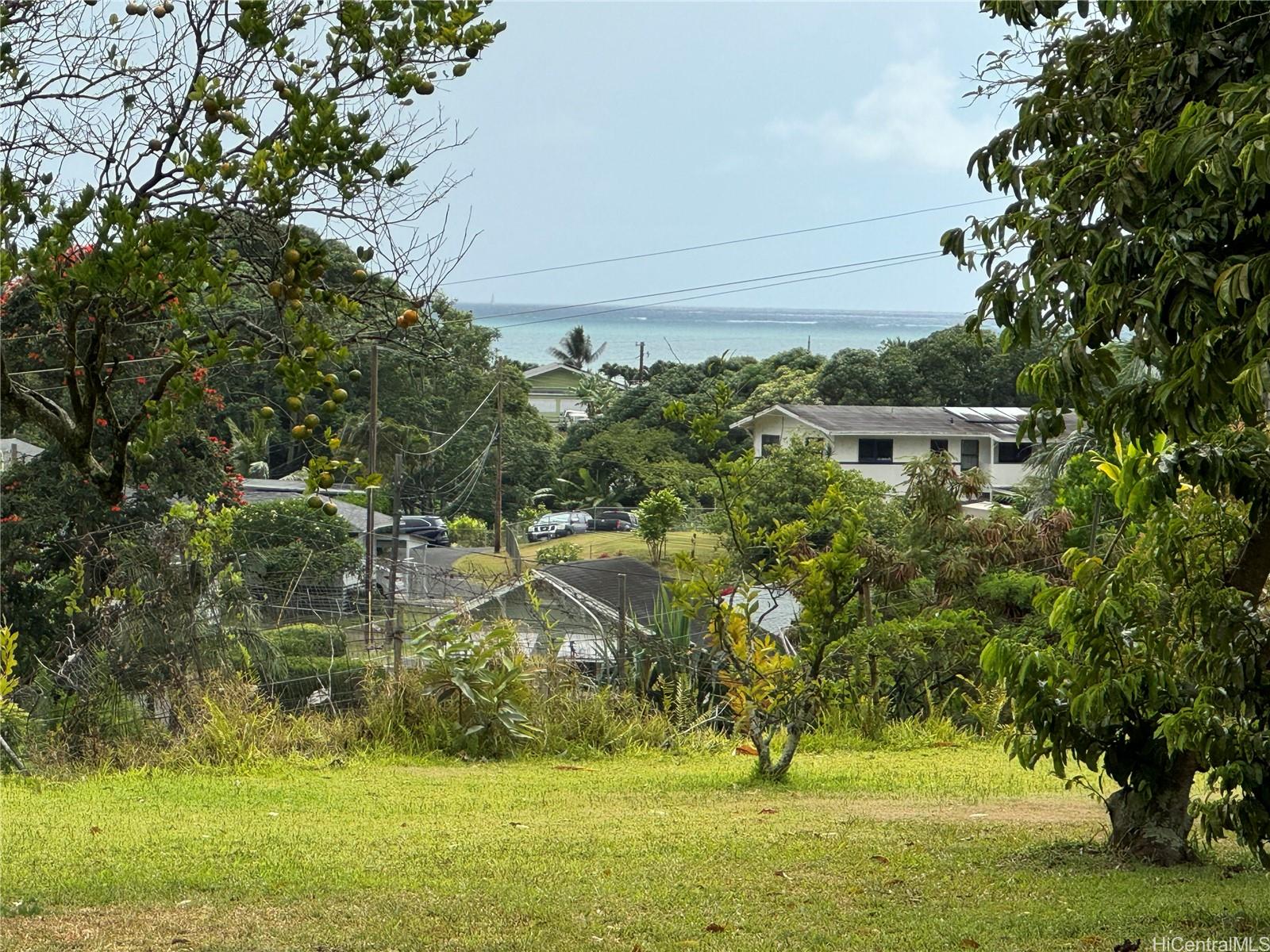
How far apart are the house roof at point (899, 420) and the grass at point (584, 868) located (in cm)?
3500

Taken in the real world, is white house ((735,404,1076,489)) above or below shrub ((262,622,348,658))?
above

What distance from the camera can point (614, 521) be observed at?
4462 cm

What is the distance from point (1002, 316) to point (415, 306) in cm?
218

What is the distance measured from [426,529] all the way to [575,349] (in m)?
55.6

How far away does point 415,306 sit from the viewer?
16.4ft

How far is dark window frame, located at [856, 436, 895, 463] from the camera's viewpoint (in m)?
45.4

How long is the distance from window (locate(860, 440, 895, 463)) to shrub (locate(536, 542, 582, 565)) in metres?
11.7

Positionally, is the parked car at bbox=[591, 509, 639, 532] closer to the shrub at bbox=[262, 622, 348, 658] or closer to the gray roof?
the gray roof

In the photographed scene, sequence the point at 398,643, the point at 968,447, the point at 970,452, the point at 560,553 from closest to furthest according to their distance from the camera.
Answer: the point at 398,643 → the point at 560,553 → the point at 968,447 → the point at 970,452

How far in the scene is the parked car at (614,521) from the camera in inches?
1729

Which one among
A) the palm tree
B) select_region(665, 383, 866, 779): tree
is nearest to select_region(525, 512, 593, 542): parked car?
select_region(665, 383, 866, 779): tree

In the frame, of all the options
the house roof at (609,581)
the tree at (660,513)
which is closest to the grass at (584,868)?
the tree at (660,513)

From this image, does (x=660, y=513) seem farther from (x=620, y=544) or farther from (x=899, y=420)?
(x=899, y=420)

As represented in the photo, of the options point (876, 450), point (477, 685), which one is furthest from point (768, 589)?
point (876, 450)
